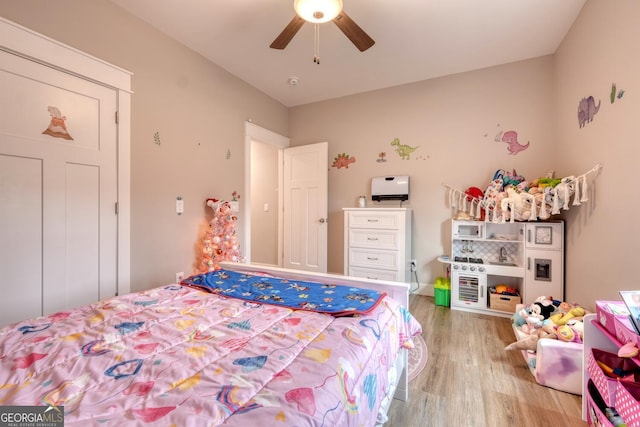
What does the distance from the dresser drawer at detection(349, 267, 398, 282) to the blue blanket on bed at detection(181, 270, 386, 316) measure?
1.72 metres

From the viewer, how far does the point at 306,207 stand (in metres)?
4.02

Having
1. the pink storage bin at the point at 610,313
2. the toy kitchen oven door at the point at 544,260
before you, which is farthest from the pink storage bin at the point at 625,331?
the toy kitchen oven door at the point at 544,260

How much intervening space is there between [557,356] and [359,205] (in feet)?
8.24

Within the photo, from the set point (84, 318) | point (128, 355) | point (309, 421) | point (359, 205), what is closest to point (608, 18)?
point (359, 205)

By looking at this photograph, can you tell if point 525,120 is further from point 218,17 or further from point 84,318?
point 84,318

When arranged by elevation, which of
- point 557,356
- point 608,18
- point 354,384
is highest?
point 608,18

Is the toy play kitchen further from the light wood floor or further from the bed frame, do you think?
the bed frame

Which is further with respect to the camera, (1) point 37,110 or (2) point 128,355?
(1) point 37,110

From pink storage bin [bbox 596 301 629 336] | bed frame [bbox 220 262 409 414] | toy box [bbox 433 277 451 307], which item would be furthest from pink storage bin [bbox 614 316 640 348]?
toy box [bbox 433 277 451 307]

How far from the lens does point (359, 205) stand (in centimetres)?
377

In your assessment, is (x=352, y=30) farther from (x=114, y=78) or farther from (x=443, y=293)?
(x=443, y=293)

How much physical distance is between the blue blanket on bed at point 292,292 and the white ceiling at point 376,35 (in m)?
2.12

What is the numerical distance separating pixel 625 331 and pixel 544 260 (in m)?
1.76

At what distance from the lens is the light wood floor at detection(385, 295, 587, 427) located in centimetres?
140
